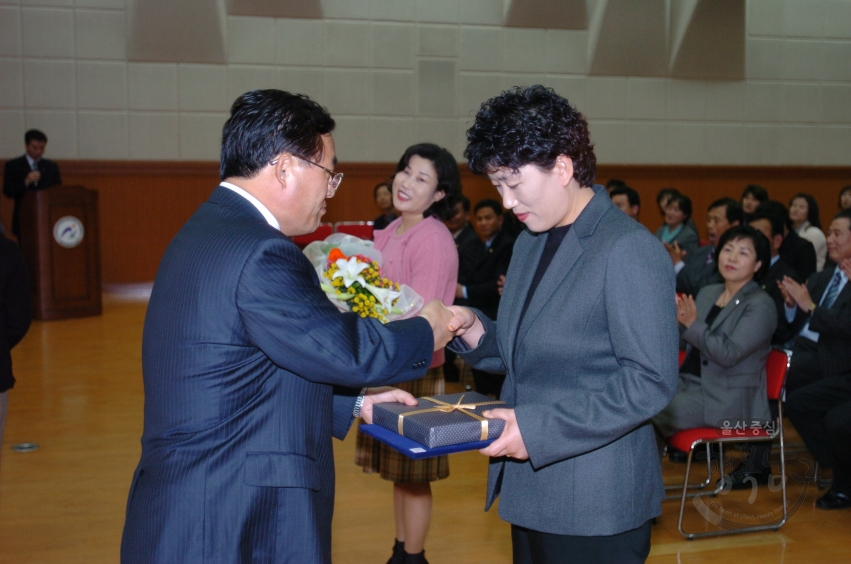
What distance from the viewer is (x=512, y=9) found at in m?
10.5

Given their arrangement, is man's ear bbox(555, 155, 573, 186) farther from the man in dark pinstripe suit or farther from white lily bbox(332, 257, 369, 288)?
white lily bbox(332, 257, 369, 288)

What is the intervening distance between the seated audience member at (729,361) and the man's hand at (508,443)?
2.20 m

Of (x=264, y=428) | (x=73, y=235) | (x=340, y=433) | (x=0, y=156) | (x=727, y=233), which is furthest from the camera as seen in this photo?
(x=0, y=156)

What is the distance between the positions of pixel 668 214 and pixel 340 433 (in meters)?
6.03

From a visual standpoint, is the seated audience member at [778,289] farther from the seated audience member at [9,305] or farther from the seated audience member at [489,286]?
the seated audience member at [9,305]

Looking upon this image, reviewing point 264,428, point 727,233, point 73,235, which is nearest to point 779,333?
point 727,233

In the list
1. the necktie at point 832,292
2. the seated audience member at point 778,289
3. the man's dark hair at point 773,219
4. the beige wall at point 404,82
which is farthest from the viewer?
the beige wall at point 404,82

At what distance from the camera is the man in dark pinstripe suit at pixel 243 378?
1.47 meters

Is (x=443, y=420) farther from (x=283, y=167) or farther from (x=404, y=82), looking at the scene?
(x=404, y=82)

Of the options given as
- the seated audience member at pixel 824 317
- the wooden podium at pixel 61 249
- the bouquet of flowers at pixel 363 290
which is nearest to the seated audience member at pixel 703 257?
the seated audience member at pixel 824 317

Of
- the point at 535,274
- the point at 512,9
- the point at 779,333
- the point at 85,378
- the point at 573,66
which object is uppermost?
the point at 512,9

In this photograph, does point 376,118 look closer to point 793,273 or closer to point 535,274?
point 793,273

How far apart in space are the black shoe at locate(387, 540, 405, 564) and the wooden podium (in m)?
6.27

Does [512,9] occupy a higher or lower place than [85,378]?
higher
